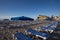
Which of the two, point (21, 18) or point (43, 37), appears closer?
point (43, 37)

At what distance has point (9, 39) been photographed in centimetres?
362

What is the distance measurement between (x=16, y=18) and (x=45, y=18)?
6.63m

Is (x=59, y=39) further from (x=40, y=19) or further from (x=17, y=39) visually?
(x=40, y=19)

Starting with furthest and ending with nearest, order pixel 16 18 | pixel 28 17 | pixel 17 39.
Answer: pixel 28 17 < pixel 16 18 < pixel 17 39

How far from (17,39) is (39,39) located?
3.93 feet

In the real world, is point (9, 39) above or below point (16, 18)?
below

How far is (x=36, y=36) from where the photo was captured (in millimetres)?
4375

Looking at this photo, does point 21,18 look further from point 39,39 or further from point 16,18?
point 39,39

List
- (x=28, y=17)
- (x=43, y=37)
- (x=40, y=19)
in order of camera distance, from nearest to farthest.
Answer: (x=43, y=37), (x=28, y=17), (x=40, y=19)

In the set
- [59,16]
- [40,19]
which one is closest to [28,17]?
[40,19]

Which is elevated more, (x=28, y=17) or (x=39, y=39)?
(x=28, y=17)

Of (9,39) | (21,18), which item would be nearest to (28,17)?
(21,18)

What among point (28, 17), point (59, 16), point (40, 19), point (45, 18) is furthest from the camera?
point (59, 16)

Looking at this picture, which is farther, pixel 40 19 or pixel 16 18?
pixel 40 19
